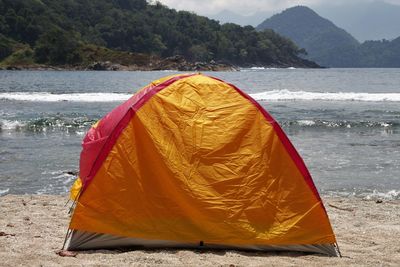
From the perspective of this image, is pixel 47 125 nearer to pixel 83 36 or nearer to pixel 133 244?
pixel 133 244

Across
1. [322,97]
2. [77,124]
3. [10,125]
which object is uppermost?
[322,97]

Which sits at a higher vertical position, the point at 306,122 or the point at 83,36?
the point at 83,36

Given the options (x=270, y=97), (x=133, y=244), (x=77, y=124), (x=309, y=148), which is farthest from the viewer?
(x=270, y=97)

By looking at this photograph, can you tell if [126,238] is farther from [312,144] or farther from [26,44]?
[26,44]

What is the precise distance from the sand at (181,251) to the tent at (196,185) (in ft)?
0.65

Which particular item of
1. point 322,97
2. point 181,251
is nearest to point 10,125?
point 181,251

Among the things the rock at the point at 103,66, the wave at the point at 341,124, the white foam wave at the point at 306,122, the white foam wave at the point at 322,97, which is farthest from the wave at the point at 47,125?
the rock at the point at 103,66

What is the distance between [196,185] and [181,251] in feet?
2.73

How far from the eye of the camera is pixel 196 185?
6.50 meters

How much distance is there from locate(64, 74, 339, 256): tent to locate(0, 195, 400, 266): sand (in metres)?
0.20

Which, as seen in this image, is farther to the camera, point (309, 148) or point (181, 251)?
point (309, 148)

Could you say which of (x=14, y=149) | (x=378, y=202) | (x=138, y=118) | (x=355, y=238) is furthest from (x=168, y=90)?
(x=14, y=149)

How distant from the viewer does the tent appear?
21.0 feet

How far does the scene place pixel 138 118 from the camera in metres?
6.74
